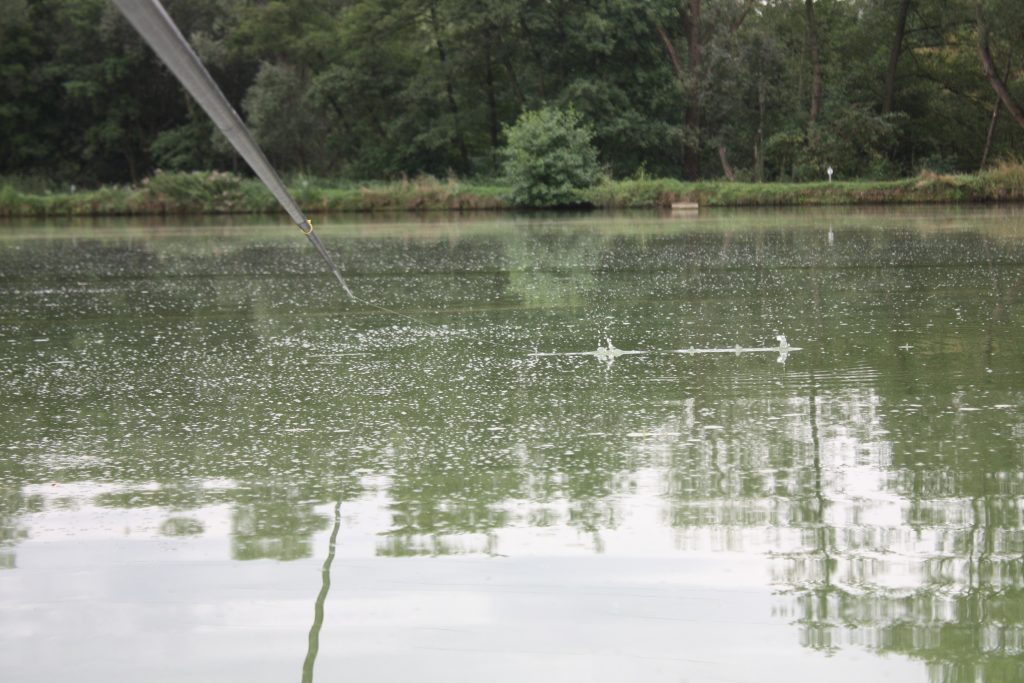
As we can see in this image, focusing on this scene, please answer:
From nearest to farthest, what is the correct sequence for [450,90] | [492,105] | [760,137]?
1. [760,137]
2. [492,105]
3. [450,90]

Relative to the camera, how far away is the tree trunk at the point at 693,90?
38906 millimetres

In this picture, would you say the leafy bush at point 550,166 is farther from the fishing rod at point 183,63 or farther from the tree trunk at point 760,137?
the fishing rod at point 183,63

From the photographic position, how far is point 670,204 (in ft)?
105

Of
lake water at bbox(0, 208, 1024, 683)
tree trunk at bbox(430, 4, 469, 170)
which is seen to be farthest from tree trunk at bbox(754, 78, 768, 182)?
lake water at bbox(0, 208, 1024, 683)

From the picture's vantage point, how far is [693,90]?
39062 mm

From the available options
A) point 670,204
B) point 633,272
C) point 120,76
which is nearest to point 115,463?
point 633,272

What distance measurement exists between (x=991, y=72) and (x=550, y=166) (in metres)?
11.6

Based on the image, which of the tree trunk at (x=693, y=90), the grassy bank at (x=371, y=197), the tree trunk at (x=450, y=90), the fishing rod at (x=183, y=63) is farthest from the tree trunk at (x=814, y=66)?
the fishing rod at (x=183, y=63)

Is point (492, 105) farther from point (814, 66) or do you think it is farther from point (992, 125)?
point (992, 125)

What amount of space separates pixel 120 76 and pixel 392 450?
4339 cm

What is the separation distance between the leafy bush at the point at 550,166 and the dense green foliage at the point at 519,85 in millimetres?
1972

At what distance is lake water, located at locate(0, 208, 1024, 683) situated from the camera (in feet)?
10.8

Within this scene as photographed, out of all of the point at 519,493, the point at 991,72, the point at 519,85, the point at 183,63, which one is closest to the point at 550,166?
the point at 519,85

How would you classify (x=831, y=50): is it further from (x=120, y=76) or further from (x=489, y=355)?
(x=489, y=355)
